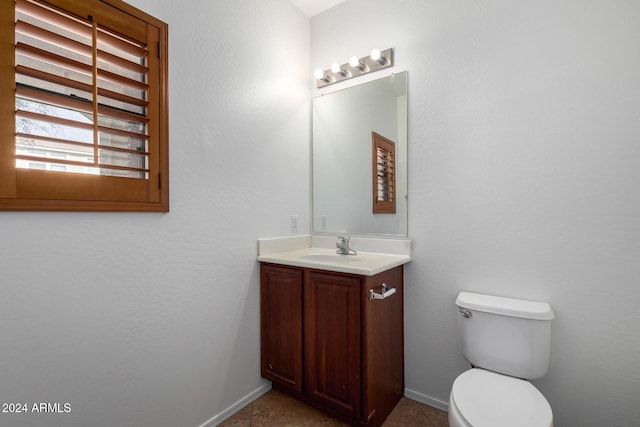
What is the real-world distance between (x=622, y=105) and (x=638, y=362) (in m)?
1.14

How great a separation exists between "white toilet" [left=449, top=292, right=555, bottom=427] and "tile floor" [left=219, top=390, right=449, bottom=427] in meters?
0.50

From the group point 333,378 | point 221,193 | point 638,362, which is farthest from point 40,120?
point 638,362

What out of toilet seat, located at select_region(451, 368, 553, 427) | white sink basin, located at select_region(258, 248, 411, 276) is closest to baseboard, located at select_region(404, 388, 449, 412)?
toilet seat, located at select_region(451, 368, 553, 427)

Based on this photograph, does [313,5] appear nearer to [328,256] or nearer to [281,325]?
[328,256]

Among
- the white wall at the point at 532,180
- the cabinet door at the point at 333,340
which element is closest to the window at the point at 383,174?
the white wall at the point at 532,180

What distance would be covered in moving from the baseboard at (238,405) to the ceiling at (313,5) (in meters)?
2.68

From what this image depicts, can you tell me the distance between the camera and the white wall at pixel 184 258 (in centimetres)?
113

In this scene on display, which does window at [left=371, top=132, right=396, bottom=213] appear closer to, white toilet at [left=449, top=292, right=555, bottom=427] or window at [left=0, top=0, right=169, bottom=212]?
white toilet at [left=449, top=292, right=555, bottom=427]

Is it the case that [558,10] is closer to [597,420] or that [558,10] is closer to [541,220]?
[541,220]

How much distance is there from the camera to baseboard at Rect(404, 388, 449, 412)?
1.83 meters

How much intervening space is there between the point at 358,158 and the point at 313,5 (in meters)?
1.20

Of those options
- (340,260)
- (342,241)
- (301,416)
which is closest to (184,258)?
(340,260)

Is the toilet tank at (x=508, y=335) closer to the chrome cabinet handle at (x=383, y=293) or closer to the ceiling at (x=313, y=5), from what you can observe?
the chrome cabinet handle at (x=383, y=293)

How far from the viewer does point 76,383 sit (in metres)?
1.21
